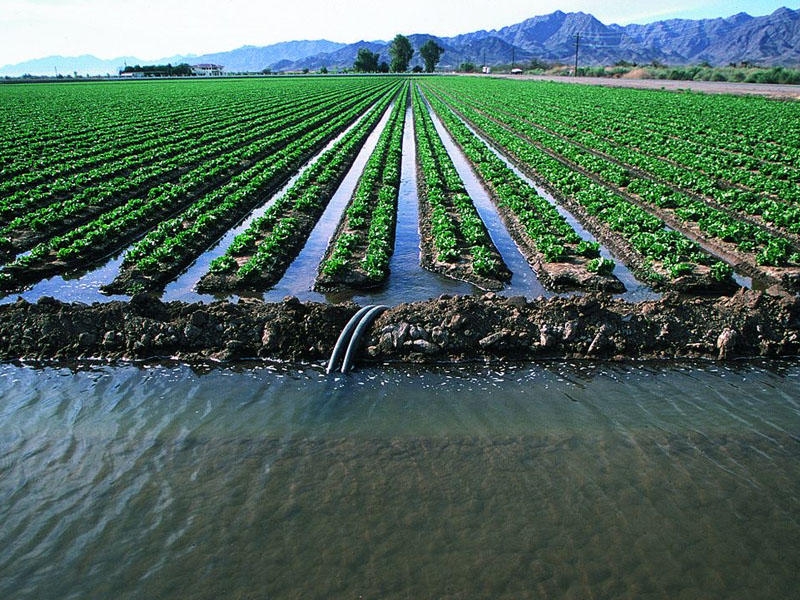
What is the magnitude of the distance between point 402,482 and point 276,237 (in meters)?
9.47

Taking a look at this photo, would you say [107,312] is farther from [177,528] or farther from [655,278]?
[655,278]

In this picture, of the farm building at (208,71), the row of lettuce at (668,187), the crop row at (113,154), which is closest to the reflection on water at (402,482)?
the row of lettuce at (668,187)

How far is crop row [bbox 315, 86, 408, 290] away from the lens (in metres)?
12.5

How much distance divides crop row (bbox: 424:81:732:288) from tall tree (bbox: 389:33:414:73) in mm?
150666

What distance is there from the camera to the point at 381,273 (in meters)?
12.6

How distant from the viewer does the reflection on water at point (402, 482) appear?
216 inches

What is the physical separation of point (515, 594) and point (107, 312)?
8.17 metres

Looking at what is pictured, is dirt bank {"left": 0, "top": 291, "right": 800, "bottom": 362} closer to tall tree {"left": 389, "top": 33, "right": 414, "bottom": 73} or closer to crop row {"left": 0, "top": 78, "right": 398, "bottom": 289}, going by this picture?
crop row {"left": 0, "top": 78, "right": 398, "bottom": 289}

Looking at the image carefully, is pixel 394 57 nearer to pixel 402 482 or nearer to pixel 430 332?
pixel 430 332

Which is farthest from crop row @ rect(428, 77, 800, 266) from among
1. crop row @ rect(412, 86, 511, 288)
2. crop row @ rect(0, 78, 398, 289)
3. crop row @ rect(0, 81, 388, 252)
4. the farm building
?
→ the farm building

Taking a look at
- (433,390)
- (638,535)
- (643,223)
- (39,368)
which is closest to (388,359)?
(433,390)

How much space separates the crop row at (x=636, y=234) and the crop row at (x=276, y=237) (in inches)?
330

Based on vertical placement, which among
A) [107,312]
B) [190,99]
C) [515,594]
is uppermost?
[190,99]

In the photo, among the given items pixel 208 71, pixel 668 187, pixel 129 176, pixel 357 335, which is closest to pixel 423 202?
pixel 668 187
